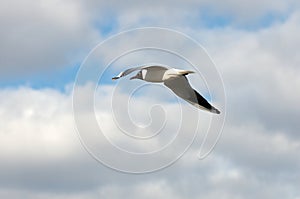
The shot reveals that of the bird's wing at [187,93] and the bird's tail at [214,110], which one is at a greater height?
the bird's wing at [187,93]

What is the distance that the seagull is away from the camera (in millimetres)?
30766

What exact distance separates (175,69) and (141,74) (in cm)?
299

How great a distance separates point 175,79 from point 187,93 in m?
2.55

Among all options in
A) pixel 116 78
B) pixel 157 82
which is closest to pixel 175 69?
pixel 157 82

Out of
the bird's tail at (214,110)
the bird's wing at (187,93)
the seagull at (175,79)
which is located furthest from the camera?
the bird's tail at (214,110)

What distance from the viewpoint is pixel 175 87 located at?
3438 centimetres

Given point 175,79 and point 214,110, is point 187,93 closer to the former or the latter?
point 214,110

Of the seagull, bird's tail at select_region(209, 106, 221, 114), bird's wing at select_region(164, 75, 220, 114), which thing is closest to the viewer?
the seagull

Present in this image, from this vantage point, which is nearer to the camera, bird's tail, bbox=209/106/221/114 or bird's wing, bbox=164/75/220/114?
bird's wing, bbox=164/75/220/114

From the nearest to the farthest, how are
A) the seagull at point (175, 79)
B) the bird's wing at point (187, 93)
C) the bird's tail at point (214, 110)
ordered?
1. the seagull at point (175, 79)
2. the bird's wing at point (187, 93)
3. the bird's tail at point (214, 110)

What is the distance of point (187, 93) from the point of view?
116 feet

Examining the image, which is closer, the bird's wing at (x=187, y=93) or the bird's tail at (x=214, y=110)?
the bird's wing at (x=187, y=93)

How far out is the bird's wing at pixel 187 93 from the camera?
3384 cm

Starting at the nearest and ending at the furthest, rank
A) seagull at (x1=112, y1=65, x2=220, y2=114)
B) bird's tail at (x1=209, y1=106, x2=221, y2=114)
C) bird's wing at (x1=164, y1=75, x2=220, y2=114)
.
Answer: seagull at (x1=112, y1=65, x2=220, y2=114) < bird's wing at (x1=164, y1=75, x2=220, y2=114) < bird's tail at (x1=209, y1=106, x2=221, y2=114)
